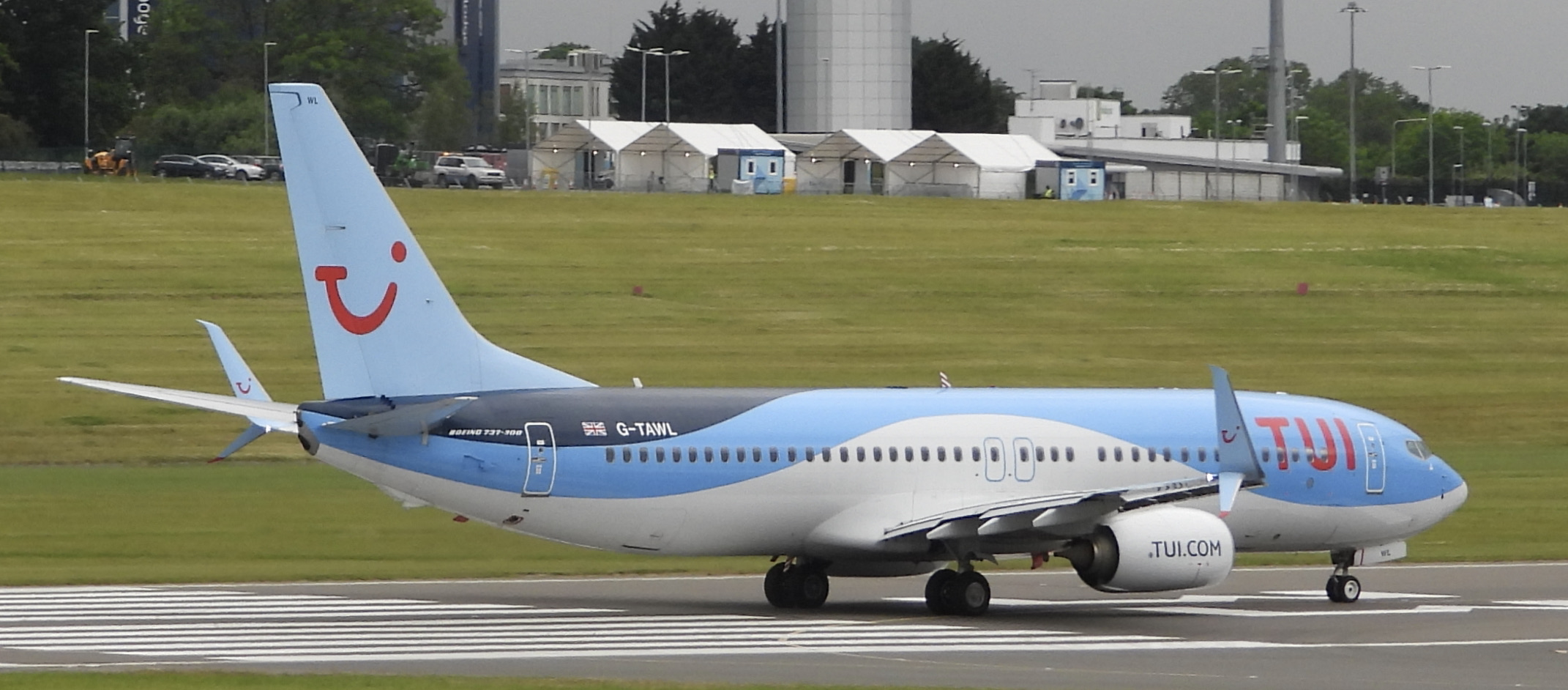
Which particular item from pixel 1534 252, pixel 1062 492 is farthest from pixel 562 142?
pixel 1062 492

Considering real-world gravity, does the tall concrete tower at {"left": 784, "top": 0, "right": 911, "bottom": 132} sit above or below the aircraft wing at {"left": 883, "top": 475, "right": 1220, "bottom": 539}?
above

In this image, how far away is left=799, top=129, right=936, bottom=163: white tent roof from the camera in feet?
374

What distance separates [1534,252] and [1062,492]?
2302 inches

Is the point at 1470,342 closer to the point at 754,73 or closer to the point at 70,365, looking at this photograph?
the point at 70,365

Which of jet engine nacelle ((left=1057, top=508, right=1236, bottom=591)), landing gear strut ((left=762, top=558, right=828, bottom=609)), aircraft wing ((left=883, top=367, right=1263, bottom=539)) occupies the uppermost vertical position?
aircraft wing ((left=883, top=367, right=1263, bottom=539))

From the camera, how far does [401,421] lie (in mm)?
25500

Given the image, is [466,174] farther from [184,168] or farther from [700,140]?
[700,140]

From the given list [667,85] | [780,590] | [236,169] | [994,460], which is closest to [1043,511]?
[994,460]

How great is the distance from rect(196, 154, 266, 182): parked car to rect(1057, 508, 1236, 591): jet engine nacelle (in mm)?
78714

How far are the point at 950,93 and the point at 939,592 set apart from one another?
437ft

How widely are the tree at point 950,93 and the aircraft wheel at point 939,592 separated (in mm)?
130968

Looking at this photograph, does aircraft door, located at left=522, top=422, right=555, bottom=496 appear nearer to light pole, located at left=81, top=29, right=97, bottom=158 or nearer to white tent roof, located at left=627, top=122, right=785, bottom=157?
white tent roof, located at left=627, top=122, right=785, bottom=157

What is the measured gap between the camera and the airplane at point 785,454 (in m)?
25.7

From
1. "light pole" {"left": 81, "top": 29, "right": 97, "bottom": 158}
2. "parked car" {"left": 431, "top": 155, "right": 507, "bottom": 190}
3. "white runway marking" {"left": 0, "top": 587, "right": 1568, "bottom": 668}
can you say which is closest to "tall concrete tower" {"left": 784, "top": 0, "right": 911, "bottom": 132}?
"parked car" {"left": 431, "top": 155, "right": 507, "bottom": 190}
